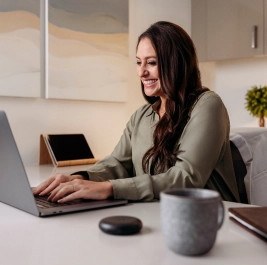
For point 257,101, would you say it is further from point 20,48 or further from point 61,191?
point 61,191

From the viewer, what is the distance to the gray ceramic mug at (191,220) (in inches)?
23.3

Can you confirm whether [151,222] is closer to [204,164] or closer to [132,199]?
[132,199]

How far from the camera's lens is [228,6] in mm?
2832

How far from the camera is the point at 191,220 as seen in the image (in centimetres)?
60

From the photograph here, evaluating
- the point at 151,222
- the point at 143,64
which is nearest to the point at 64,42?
the point at 143,64

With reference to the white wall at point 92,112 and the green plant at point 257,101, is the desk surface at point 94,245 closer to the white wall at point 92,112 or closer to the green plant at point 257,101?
the white wall at point 92,112

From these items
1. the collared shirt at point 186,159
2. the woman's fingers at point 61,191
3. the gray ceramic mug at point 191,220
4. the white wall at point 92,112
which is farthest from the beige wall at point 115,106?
the gray ceramic mug at point 191,220

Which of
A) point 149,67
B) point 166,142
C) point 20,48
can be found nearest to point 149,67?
point 149,67

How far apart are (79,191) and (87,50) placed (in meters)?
1.58

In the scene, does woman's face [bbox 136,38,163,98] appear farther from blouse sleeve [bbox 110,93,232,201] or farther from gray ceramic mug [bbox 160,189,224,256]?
gray ceramic mug [bbox 160,189,224,256]

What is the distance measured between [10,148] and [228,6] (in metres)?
2.33

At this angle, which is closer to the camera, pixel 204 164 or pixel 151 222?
pixel 151 222

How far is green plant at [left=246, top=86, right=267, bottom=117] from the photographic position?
2.77 metres

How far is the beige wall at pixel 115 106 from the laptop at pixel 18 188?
121 centimetres
